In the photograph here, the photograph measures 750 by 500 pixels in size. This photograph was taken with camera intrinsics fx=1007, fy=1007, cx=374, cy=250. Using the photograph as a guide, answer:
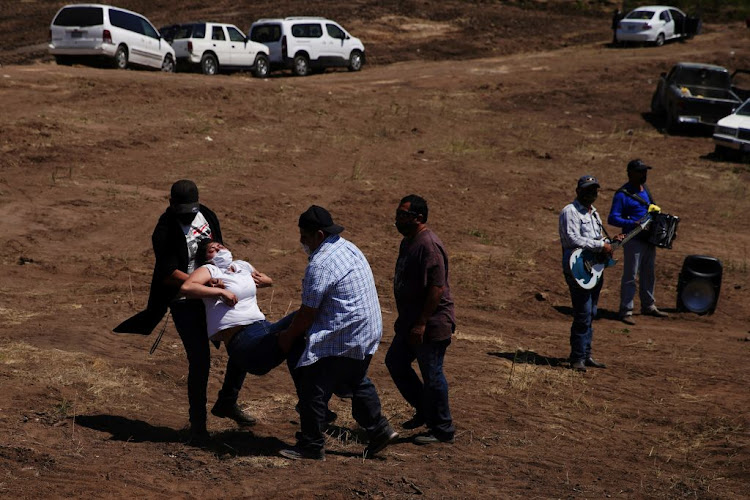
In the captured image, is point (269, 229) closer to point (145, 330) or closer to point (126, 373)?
point (126, 373)

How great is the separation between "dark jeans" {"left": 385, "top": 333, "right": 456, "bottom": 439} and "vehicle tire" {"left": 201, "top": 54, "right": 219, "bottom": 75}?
2128cm

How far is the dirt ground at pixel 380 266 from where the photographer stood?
6949 mm

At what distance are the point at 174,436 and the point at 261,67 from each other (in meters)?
22.7

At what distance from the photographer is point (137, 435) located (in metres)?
7.22

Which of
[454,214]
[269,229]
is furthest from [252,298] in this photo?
[454,214]

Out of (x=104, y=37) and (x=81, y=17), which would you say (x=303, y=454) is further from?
(x=81, y=17)

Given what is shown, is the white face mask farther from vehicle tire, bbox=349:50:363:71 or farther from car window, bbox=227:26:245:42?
vehicle tire, bbox=349:50:363:71

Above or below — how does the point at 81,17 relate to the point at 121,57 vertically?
above

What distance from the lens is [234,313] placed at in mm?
6758

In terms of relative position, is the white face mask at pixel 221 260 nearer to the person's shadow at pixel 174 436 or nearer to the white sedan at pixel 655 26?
the person's shadow at pixel 174 436

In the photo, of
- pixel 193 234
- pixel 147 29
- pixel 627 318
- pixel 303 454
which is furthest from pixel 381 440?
pixel 147 29

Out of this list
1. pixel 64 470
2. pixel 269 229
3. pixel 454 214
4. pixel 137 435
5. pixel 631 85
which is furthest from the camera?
pixel 631 85

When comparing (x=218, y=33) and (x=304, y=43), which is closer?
(x=218, y=33)

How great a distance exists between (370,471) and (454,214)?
10.9 meters
